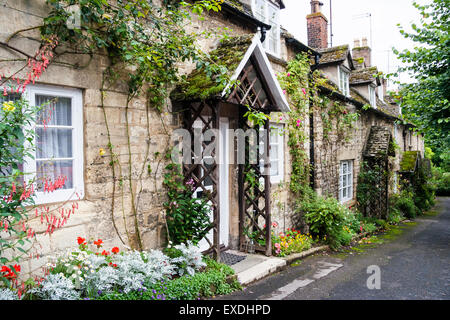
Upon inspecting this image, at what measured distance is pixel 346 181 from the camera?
523 inches

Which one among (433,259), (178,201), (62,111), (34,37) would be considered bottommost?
(433,259)

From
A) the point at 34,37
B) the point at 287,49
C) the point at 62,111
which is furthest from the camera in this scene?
the point at 287,49

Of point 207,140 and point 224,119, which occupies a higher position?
point 224,119

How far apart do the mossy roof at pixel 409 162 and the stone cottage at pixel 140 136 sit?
1279cm

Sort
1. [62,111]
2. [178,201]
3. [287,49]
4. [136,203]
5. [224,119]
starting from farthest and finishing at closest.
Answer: [287,49], [224,119], [178,201], [136,203], [62,111]

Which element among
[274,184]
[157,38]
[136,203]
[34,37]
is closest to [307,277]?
Answer: [274,184]

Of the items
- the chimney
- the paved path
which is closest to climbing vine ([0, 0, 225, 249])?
the paved path

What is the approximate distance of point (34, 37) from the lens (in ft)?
13.4

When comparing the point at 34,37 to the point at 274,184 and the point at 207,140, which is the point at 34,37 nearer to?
the point at 207,140

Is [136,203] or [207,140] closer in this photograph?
[136,203]

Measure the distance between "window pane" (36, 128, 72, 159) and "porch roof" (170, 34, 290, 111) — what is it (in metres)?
1.95

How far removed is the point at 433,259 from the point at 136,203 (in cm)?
725

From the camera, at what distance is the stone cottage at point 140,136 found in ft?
13.9

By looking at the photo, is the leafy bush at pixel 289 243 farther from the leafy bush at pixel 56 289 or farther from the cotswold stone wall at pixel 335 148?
the leafy bush at pixel 56 289
